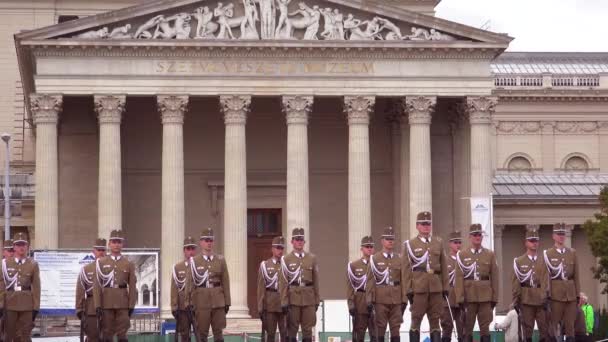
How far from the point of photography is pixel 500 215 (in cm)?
9119

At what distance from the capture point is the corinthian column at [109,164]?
72.6 m

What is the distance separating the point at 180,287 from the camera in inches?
1660

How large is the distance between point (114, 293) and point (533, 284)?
11276 millimetres

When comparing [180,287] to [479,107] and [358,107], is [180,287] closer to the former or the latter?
[358,107]

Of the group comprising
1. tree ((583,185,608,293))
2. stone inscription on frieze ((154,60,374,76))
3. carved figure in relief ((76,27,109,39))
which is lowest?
tree ((583,185,608,293))

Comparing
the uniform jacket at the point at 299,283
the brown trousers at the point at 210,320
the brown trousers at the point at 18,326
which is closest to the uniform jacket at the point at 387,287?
the uniform jacket at the point at 299,283

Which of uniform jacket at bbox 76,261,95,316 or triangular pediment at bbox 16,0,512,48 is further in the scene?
triangular pediment at bbox 16,0,512,48

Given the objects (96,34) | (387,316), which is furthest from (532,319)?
(96,34)

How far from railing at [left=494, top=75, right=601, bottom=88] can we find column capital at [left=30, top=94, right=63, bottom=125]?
176 ft

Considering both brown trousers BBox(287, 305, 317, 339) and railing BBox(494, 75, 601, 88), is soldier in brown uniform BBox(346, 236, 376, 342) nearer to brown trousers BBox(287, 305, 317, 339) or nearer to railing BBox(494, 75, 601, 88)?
brown trousers BBox(287, 305, 317, 339)

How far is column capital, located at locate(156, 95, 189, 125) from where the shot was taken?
7356cm

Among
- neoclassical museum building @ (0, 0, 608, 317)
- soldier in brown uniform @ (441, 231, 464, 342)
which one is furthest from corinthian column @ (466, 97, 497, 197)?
soldier in brown uniform @ (441, 231, 464, 342)

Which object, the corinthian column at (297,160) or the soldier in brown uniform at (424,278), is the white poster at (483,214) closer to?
the corinthian column at (297,160)

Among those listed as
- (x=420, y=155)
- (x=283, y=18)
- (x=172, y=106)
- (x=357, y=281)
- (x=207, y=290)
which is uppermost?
(x=283, y=18)
